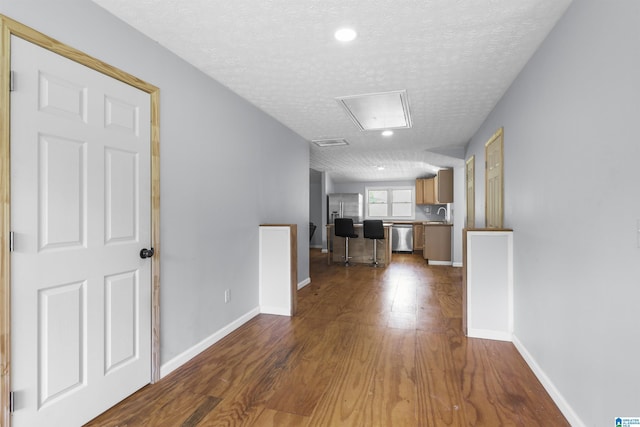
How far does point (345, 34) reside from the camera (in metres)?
2.09

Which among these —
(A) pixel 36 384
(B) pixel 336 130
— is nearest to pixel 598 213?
(A) pixel 36 384

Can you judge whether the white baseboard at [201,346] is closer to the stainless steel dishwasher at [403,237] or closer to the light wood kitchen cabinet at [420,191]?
the stainless steel dishwasher at [403,237]

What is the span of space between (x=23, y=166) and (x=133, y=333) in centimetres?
116

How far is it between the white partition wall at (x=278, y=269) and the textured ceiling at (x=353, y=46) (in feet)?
4.73

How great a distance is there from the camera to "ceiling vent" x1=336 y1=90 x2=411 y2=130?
3219 millimetres

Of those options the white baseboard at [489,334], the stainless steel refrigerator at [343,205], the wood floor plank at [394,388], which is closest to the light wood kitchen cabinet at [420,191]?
the stainless steel refrigerator at [343,205]

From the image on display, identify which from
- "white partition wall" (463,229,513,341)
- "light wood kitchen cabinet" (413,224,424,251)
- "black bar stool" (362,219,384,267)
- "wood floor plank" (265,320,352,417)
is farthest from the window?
"wood floor plank" (265,320,352,417)

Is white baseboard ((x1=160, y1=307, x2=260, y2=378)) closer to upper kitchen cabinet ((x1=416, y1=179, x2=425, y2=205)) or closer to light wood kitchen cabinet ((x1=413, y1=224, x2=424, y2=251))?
light wood kitchen cabinet ((x1=413, y1=224, x2=424, y2=251))

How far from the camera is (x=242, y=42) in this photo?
2197 millimetres

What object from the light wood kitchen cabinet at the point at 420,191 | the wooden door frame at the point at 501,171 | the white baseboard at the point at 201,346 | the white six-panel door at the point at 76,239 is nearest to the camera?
the white six-panel door at the point at 76,239

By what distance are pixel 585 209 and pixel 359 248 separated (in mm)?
5520

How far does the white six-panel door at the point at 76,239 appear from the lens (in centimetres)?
147

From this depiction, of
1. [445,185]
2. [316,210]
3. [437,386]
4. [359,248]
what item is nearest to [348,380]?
[437,386]

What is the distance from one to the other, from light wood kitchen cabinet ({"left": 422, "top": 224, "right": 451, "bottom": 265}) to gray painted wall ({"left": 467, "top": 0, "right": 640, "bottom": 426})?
453 centimetres
